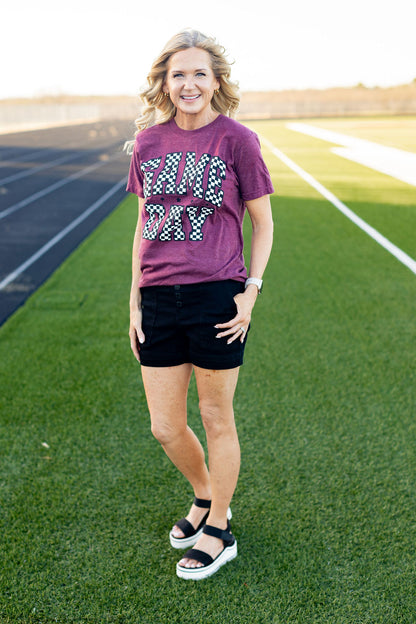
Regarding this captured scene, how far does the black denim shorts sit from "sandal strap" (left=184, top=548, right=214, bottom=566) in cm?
86

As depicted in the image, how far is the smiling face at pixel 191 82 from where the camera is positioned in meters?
2.07

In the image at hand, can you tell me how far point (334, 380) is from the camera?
13.7 ft

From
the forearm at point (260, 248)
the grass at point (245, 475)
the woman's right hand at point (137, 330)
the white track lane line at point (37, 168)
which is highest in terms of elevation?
the forearm at point (260, 248)

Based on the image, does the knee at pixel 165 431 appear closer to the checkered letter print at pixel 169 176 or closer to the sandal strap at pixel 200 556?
the sandal strap at pixel 200 556

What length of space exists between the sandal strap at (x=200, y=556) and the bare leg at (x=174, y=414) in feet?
0.49

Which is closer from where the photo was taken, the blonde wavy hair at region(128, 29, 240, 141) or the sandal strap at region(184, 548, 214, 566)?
the blonde wavy hair at region(128, 29, 240, 141)

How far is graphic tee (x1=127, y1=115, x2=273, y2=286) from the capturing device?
2059 millimetres

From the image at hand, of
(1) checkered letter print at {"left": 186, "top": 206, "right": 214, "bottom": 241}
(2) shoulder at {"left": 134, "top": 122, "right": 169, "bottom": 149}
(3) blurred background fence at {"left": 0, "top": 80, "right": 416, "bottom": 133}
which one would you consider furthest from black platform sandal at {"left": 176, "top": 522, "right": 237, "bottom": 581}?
(3) blurred background fence at {"left": 0, "top": 80, "right": 416, "bottom": 133}


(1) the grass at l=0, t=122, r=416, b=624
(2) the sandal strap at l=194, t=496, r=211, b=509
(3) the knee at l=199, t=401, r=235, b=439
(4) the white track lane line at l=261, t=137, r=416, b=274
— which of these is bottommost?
(1) the grass at l=0, t=122, r=416, b=624

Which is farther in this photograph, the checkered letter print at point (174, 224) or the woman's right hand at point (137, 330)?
the woman's right hand at point (137, 330)

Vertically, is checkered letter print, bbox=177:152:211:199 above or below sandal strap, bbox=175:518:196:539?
above

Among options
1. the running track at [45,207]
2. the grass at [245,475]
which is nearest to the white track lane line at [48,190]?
the running track at [45,207]

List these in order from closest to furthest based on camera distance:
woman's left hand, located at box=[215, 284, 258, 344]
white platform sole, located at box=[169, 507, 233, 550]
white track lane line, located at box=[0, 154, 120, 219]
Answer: woman's left hand, located at box=[215, 284, 258, 344] < white platform sole, located at box=[169, 507, 233, 550] < white track lane line, located at box=[0, 154, 120, 219]

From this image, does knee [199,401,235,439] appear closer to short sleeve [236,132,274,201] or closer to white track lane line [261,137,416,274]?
short sleeve [236,132,274,201]
